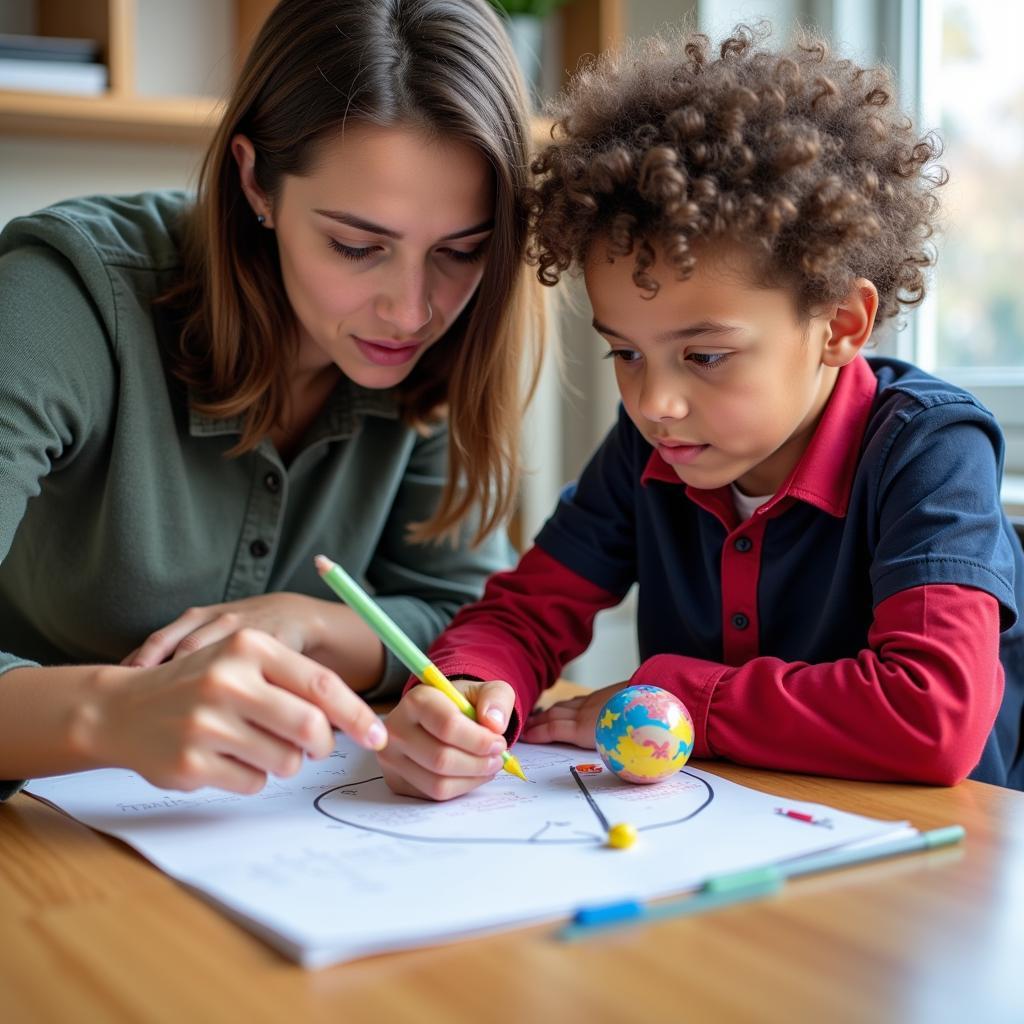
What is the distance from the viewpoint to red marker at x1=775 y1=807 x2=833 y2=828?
786mm

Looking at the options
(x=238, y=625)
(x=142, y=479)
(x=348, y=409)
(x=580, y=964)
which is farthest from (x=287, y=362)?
(x=580, y=964)

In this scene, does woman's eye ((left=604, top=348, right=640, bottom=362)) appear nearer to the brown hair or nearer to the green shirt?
the brown hair

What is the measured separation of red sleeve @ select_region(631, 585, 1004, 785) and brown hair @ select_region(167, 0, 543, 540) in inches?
18.8

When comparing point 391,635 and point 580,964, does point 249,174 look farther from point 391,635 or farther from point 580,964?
point 580,964

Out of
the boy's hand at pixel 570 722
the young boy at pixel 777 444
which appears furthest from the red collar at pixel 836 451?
the boy's hand at pixel 570 722

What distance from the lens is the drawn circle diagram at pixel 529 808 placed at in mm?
Answer: 777

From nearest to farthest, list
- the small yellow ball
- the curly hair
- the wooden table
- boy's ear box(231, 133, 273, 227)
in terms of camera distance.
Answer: the wooden table, the small yellow ball, the curly hair, boy's ear box(231, 133, 273, 227)

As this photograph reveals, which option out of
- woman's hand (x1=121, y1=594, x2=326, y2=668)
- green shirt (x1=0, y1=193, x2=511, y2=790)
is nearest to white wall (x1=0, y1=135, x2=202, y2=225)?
green shirt (x1=0, y1=193, x2=511, y2=790)

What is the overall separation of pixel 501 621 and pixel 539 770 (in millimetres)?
263

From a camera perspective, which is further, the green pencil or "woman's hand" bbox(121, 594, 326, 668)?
"woman's hand" bbox(121, 594, 326, 668)

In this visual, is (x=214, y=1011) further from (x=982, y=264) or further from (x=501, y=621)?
(x=982, y=264)

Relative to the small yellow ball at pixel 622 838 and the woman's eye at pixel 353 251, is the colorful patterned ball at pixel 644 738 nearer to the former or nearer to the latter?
the small yellow ball at pixel 622 838

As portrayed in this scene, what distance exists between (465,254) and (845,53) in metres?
1.08

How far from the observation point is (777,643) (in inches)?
45.1
